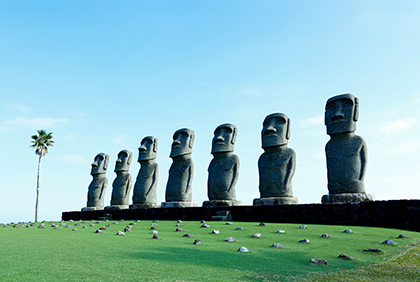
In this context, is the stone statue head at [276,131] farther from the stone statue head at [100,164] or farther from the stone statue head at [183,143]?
the stone statue head at [100,164]

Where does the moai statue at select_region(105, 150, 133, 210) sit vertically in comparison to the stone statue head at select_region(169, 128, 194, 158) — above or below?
below

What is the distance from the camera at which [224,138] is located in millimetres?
13477

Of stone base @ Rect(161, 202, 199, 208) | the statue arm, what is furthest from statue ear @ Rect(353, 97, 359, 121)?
stone base @ Rect(161, 202, 199, 208)

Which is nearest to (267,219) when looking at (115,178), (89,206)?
(115,178)

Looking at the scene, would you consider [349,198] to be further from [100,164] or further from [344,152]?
[100,164]

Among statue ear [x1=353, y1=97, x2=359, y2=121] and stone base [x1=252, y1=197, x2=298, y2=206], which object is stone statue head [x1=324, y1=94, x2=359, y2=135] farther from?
stone base [x1=252, y1=197, x2=298, y2=206]

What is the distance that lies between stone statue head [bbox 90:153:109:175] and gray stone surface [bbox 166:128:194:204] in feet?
19.8

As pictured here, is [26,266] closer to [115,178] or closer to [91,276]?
[91,276]

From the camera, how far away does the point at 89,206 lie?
63.0ft

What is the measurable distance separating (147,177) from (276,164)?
6.84m

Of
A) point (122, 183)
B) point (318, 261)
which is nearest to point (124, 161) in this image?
point (122, 183)

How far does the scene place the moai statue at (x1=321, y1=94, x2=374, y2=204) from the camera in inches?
409

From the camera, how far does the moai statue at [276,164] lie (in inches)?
451

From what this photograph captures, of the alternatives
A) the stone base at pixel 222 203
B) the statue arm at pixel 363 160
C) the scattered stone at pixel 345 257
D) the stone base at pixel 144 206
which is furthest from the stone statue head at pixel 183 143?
the scattered stone at pixel 345 257
